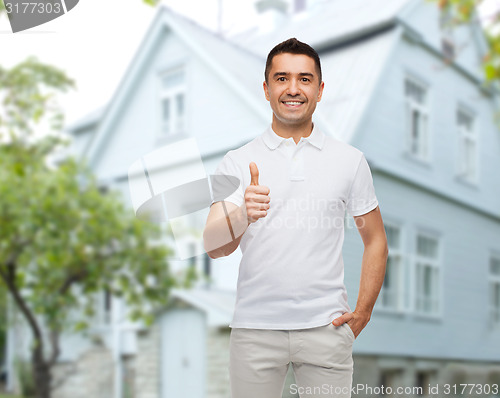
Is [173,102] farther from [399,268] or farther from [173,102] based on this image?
[399,268]

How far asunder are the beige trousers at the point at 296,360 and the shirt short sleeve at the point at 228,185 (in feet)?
0.75

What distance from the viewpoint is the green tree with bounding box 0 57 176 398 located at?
20.5 feet

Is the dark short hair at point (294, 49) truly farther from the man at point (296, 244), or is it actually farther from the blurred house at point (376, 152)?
the blurred house at point (376, 152)

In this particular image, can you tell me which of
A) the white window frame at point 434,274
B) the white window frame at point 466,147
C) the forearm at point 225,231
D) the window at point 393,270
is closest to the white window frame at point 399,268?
the window at point 393,270

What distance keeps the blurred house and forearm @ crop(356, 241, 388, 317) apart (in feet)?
13.3

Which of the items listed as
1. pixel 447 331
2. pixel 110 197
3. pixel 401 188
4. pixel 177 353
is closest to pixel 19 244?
pixel 110 197

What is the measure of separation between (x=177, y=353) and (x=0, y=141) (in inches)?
99.1

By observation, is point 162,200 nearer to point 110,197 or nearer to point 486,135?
point 110,197

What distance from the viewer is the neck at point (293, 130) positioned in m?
1.28

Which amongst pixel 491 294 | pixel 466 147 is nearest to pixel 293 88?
pixel 466 147

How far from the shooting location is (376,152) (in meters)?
5.96

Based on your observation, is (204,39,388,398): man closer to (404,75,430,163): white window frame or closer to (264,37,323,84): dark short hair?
(264,37,323,84): dark short hair

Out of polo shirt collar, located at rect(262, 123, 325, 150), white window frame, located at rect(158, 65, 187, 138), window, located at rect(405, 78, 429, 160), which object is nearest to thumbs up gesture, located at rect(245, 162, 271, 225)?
polo shirt collar, located at rect(262, 123, 325, 150)

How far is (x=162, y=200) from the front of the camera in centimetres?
127
